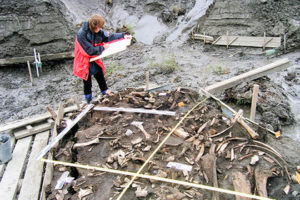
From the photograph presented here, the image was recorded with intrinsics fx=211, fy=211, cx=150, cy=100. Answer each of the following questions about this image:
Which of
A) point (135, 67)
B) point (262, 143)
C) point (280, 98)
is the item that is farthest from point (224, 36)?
point (262, 143)

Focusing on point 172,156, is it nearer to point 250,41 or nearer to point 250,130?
point 250,130

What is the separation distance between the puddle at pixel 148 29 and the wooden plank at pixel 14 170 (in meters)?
8.83

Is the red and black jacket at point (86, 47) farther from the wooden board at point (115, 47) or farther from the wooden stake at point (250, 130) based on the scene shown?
the wooden stake at point (250, 130)

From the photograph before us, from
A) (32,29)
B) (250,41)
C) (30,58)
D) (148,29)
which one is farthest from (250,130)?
(148,29)

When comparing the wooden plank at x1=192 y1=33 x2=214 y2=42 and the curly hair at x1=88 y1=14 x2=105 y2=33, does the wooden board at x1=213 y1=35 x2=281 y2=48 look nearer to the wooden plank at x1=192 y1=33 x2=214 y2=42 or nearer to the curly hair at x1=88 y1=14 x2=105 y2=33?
the wooden plank at x1=192 y1=33 x2=214 y2=42

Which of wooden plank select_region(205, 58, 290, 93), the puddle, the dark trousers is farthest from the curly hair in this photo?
the puddle

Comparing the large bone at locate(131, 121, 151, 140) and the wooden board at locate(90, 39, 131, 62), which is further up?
the wooden board at locate(90, 39, 131, 62)

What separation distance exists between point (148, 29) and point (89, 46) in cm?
888

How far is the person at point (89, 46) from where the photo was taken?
4.16 metres

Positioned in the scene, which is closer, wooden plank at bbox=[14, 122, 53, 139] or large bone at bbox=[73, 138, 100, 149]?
large bone at bbox=[73, 138, 100, 149]

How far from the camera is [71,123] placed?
400cm

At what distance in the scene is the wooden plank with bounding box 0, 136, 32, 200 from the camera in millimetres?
A: 3211

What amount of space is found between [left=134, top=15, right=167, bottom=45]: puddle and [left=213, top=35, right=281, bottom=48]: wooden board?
11.2ft

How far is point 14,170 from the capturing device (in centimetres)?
364
